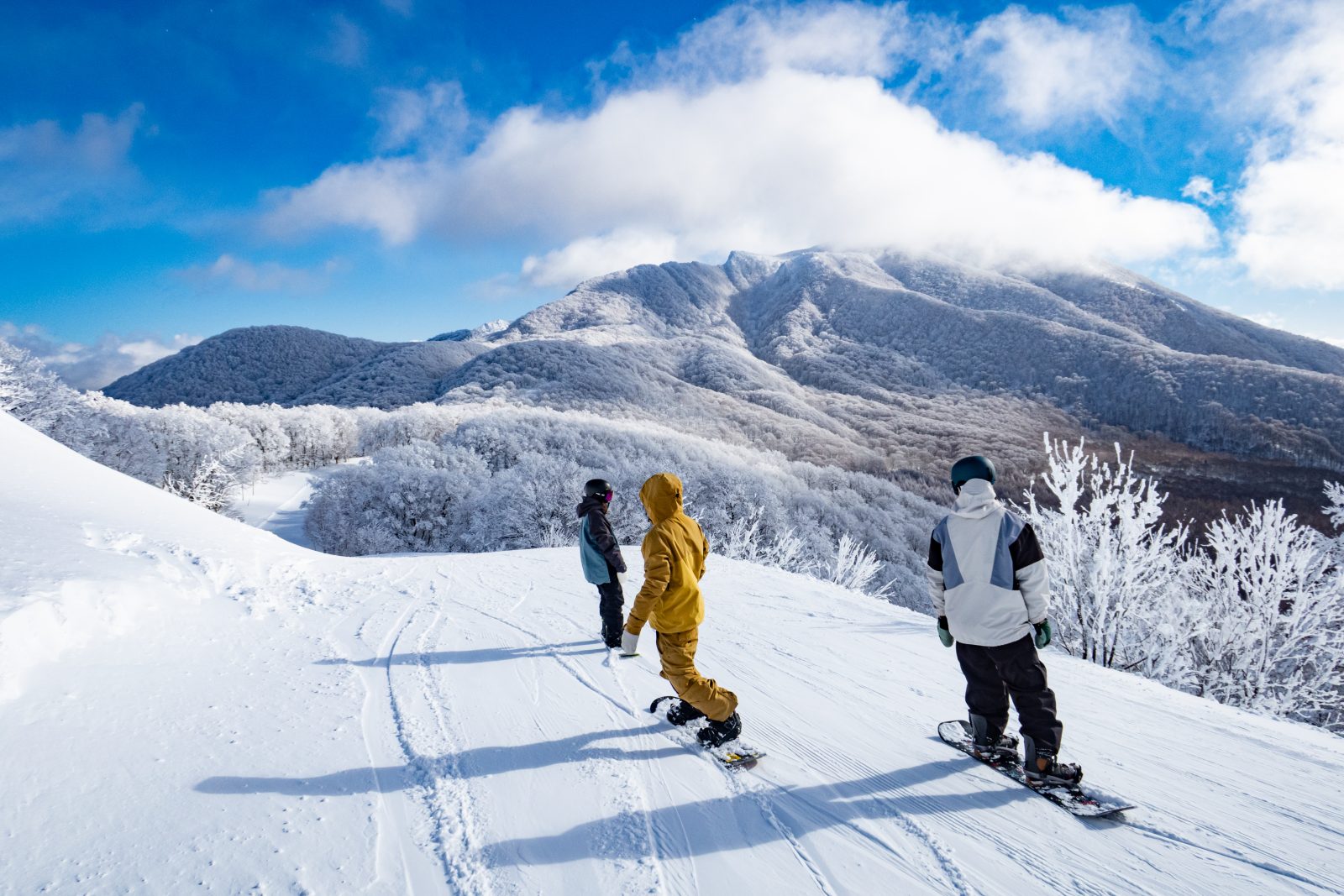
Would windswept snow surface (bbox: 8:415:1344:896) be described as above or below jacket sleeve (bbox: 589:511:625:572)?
below

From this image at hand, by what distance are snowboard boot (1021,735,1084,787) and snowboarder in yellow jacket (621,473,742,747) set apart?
5.65 feet

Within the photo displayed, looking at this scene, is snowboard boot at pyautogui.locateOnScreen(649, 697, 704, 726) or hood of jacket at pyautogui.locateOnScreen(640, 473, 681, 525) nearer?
hood of jacket at pyautogui.locateOnScreen(640, 473, 681, 525)

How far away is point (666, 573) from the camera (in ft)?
11.4

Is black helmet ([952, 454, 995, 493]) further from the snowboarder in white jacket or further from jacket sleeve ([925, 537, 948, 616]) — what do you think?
jacket sleeve ([925, 537, 948, 616])

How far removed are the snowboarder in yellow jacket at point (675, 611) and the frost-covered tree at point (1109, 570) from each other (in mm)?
8826

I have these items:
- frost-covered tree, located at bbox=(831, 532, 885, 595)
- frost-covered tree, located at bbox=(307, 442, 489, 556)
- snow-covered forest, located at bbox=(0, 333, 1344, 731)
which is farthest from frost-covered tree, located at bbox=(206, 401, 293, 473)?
frost-covered tree, located at bbox=(831, 532, 885, 595)

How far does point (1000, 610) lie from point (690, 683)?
6.25ft

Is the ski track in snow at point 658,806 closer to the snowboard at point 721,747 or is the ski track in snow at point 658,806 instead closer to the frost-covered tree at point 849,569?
the snowboard at point 721,747

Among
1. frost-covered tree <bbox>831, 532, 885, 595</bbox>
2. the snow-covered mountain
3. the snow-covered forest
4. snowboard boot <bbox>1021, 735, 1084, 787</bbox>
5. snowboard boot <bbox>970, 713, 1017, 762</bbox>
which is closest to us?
snowboard boot <bbox>1021, 735, 1084, 787</bbox>

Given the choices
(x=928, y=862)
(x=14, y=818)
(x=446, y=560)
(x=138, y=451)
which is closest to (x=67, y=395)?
(x=138, y=451)

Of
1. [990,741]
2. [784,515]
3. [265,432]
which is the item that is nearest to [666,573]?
[990,741]

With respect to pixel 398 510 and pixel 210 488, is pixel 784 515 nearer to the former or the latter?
pixel 398 510

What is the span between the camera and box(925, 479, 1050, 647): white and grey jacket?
10.5ft

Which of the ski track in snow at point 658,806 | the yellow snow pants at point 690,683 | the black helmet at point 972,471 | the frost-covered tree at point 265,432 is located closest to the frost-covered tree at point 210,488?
the frost-covered tree at point 265,432
